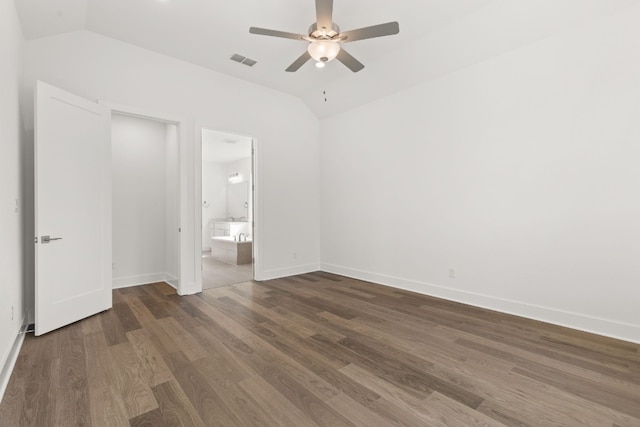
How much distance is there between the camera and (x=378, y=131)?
486 cm

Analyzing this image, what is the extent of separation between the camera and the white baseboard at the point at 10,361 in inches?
77.9

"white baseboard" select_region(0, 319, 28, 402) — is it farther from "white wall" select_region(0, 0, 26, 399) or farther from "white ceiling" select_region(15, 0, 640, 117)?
"white ceiling" select_region(15, 0, 640, 117)

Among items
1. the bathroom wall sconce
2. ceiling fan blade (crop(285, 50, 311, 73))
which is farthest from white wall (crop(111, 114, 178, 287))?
the bathroom wall sconce

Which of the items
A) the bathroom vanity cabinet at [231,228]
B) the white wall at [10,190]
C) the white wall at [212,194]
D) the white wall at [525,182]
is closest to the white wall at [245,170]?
the white wall at [212,194]

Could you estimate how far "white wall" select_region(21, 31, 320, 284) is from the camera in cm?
341


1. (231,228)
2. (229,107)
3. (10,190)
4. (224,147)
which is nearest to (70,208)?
(10,190)

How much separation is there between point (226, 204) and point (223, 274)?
4.87 m

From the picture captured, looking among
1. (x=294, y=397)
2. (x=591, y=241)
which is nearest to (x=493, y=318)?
(x=591, y=241)

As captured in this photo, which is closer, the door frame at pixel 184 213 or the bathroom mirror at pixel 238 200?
the door frame at pixel 184 213

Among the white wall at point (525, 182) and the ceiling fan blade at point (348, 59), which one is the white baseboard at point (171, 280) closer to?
the white wall at point (525, 182)

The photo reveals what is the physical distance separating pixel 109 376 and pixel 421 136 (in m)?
4.35

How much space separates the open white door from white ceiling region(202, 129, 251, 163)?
2.88m

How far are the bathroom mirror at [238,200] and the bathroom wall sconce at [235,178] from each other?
3.9 inches

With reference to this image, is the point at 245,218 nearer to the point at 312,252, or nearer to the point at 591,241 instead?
the point at 312,252
